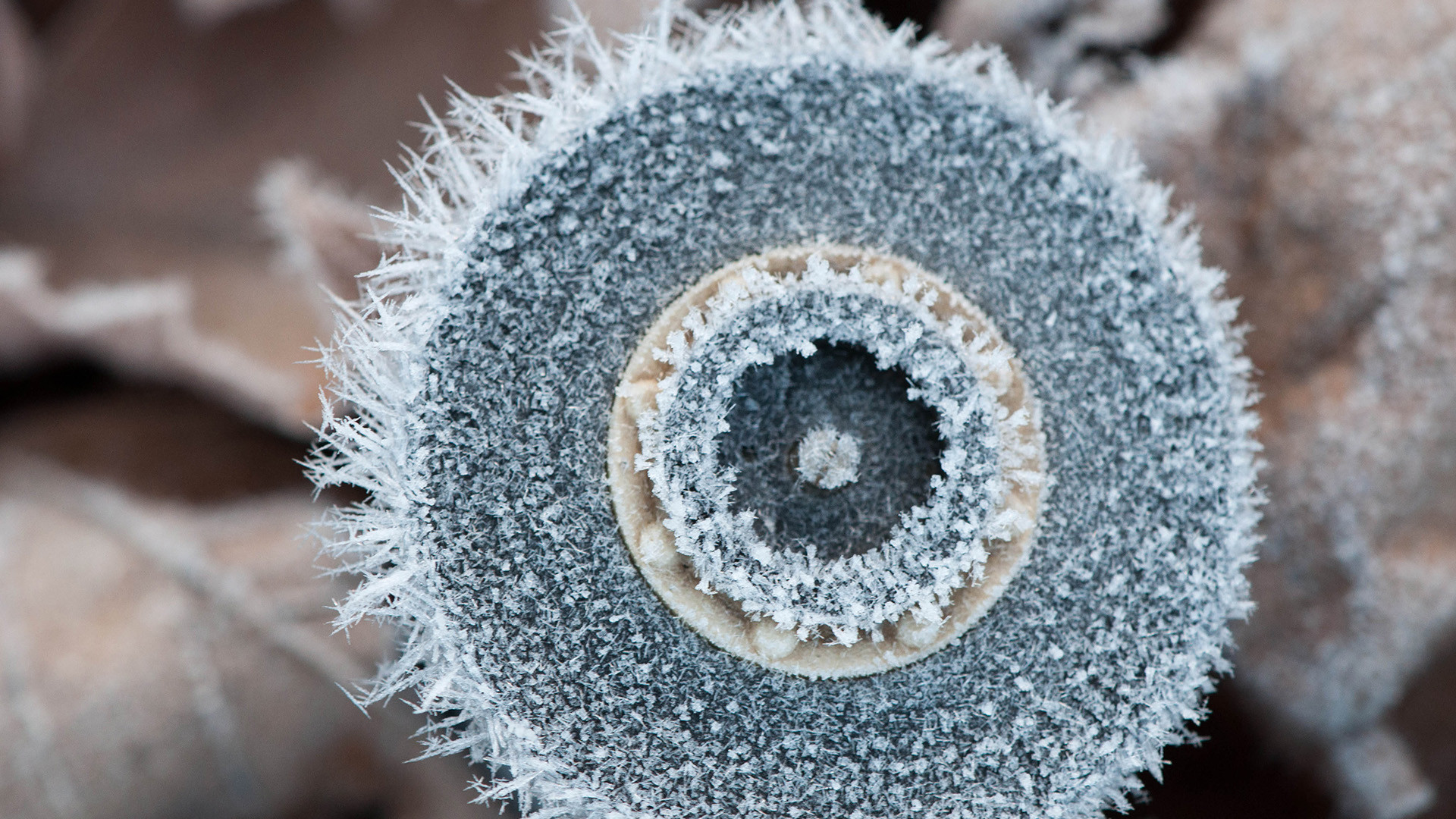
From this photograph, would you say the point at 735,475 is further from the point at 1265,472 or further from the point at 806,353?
the point at 1265,472

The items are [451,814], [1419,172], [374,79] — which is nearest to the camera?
[1419,172]

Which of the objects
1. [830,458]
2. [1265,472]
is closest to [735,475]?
[830,458]

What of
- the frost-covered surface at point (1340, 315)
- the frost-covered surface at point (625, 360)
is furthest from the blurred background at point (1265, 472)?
the frost-covered surface at point (625, 360)

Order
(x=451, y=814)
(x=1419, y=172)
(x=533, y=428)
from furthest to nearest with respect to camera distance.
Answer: (x=451, y=814) → (x=1419, y=172) → (x=533, y=428)

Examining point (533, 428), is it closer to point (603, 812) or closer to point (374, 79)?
point (603, 812)

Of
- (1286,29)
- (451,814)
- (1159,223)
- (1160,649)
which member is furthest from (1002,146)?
(451,814)

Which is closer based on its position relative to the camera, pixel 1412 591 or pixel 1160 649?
pixel 1160 649
